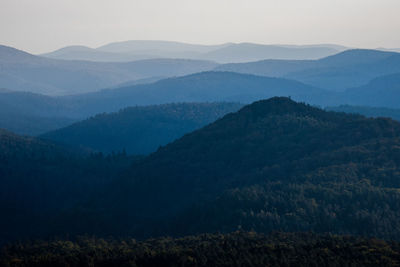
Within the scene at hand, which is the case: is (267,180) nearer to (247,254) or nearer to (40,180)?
(247,254)

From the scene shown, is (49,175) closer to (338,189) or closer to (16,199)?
(16,199)

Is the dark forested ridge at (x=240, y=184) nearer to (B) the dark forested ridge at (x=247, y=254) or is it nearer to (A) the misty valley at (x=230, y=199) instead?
(A) the misty valley at (x=230, y=199)

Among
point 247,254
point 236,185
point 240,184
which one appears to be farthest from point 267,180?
point 247,254

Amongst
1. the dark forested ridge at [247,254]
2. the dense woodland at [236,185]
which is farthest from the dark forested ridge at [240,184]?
the dark forested ridge at [247,254]

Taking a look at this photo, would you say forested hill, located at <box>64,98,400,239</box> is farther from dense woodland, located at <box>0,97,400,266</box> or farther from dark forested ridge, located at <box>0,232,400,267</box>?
dark forested ridge, located at <box>0,232,400,267</box>

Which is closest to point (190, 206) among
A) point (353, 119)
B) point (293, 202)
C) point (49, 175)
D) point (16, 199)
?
point (293, 202)

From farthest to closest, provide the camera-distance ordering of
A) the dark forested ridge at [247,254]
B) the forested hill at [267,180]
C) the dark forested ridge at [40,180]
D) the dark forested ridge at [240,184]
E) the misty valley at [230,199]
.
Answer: the dark forested ridge at [40,180] → the dark forested ridge at [240,184] → the forested hill at [267,180] → the misty valley at [230,199] → the dark forested ridge at [247,254]

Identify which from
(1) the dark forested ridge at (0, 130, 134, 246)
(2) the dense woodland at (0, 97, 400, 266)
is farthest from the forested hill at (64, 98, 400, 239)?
(1) the dark forested ridge at (0, 130, 134, 246)

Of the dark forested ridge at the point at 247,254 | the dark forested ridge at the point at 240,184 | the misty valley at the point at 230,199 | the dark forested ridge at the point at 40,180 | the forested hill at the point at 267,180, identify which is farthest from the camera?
the dark forested ridge at the point at 40,180
